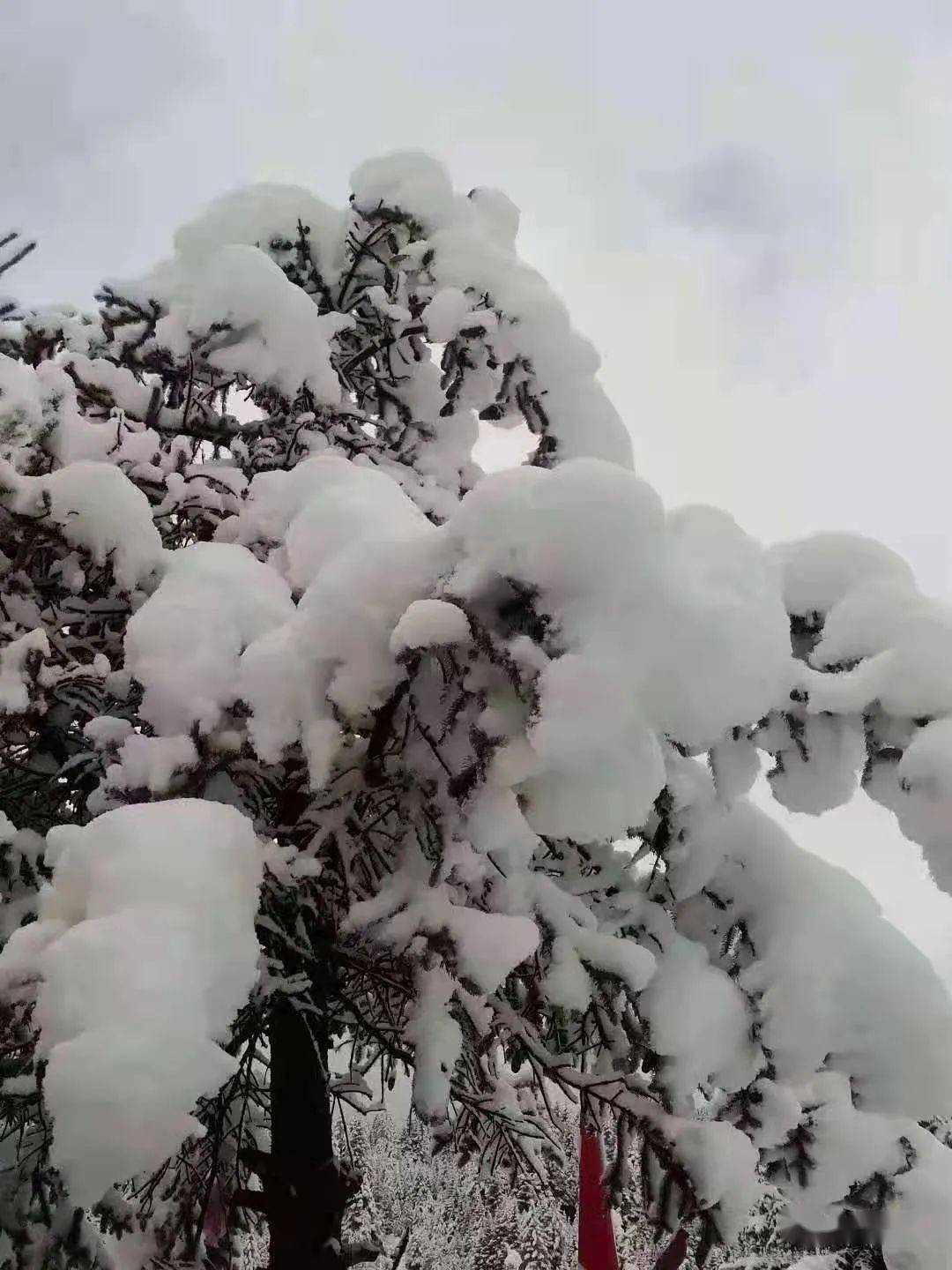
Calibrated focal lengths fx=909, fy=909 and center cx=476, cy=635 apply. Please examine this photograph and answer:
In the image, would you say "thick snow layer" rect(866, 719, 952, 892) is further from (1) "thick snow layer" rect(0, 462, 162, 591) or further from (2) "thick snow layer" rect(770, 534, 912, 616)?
(1) "thick snow layer" rect(0, 462, 162, 591)

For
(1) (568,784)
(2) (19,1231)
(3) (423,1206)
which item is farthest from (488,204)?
(3) (423,1206)

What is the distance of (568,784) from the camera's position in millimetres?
1564

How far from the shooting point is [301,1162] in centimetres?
295

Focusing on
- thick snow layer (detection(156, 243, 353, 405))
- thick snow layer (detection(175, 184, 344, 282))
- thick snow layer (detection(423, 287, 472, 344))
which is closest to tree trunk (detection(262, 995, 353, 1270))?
thick snow layer (detection(156, 243, 353, 405))

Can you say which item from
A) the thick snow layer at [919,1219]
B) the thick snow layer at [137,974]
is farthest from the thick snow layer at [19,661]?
the thick snow layer at [919,1219]

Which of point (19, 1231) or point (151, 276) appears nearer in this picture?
point (19, 1231)

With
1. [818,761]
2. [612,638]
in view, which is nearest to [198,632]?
[612,638]

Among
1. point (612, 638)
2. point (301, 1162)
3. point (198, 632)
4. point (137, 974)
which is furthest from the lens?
point (301, 1162)

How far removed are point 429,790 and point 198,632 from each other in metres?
0.64

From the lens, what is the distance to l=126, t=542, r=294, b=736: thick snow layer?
1968 mm

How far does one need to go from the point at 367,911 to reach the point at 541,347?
7.62 feet

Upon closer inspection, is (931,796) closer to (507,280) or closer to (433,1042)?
(433,1042)

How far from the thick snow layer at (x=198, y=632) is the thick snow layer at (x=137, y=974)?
0.28m

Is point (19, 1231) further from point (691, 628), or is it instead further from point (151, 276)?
point (151, 276)
